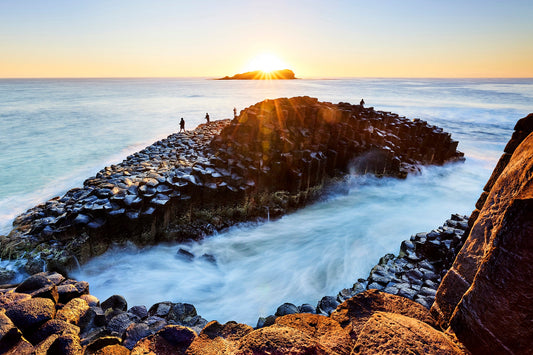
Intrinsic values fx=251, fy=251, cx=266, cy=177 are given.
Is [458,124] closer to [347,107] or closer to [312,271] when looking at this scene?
[347,107]

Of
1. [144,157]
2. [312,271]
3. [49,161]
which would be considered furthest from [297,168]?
[49,161]

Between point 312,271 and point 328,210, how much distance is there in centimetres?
432

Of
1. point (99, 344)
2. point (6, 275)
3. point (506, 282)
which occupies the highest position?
point (506, 282)

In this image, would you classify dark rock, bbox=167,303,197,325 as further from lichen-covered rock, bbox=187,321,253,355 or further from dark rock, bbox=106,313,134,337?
lichen-covered rock, bbox=187,321,253,355

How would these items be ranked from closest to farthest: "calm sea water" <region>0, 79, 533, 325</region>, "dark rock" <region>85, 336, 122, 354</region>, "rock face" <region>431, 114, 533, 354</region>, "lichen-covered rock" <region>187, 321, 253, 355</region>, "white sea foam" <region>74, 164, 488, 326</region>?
"rock face" <region>431, 114, 533, 354</region> → "lichen-covered rock" <region>187, 321, 253, 355</region> → "dark rock" <region>85, 336, 122, 354</region> → "white sea foam" <region>74, 164, 488, 326</region> → "calm sea water" <region>0, 79, 533, 325</region>

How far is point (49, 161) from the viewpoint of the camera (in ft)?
60.8

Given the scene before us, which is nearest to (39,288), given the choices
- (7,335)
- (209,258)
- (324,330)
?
(7,335)

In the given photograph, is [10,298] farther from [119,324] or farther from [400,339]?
[400,339]

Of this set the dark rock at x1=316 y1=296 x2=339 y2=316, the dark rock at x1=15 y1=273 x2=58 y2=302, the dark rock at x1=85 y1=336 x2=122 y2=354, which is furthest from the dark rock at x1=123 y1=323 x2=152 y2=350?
the dark rock at x1=316 y1=296 x2=339 y2=316

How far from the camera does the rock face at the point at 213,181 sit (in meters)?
7.09

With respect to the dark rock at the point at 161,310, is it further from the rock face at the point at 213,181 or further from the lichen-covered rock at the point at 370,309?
the lichen-covered rock at the point at 370,309

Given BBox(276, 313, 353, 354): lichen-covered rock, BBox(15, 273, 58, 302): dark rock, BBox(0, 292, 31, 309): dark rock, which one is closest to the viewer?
BBox(276, 313, 353, 354): lichen-covered rock

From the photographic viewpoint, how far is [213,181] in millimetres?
9672

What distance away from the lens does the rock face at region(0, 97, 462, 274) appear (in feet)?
23.3
